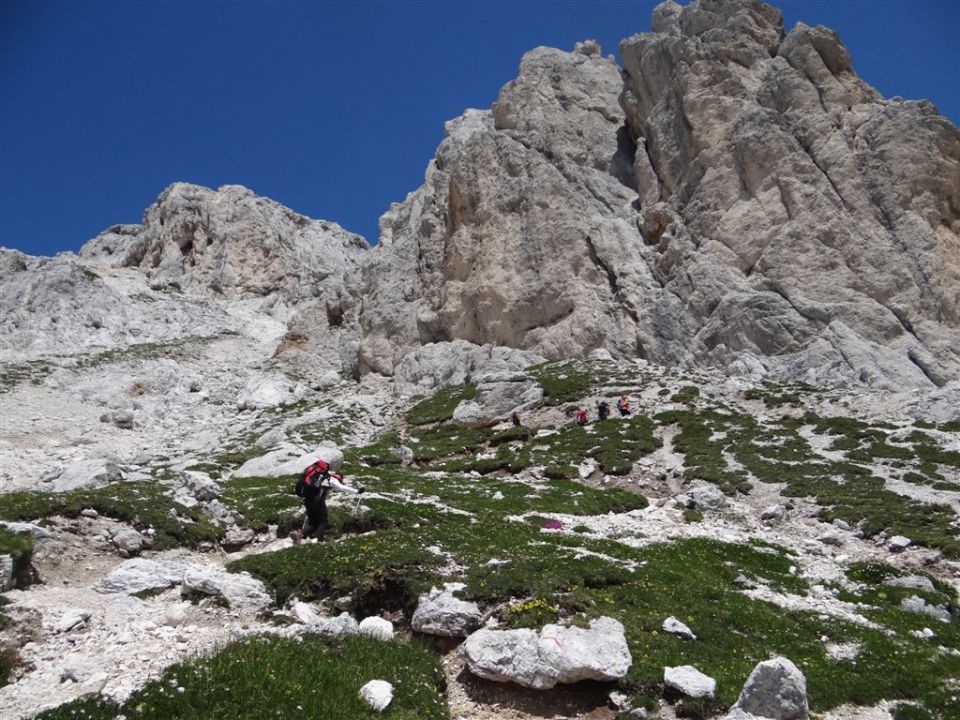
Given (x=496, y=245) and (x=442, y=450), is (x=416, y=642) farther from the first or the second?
(x=496, y=245)

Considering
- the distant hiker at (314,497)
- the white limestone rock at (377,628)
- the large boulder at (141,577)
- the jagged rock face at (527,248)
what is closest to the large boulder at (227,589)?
the large boulder at (141,577)

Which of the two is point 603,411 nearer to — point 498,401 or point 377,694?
point 498,401

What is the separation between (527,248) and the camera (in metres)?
75.2

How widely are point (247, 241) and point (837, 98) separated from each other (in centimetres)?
10468

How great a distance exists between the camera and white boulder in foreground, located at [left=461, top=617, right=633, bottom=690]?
12.1 metres

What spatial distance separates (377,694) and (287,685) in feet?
4.77

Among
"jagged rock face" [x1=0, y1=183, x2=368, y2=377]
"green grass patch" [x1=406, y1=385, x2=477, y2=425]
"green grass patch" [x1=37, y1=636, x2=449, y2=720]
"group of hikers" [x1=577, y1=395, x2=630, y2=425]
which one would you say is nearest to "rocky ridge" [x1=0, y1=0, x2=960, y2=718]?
"green grass patch" [x1=37, y1=636, x2=449, y2=720]

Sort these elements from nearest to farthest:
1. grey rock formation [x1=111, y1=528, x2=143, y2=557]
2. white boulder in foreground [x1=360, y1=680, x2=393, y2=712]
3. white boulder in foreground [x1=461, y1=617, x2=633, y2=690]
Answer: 1. white boulder in foreground [x1=360, y1=680, x2=393, y2=712]
2. white boulder in foreground [x1=461, y1=617, x2=633, y2=690]
3. grey rock formation [x1=111, y1=528, x2=143, y2=557]

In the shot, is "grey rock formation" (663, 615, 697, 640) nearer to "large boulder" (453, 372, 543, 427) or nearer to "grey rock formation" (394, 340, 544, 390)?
"large boulder" (453, 372, 543, 427)

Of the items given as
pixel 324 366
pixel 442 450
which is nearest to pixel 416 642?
pixel 442 450

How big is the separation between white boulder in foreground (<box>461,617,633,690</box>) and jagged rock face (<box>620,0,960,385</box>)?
4942 centimetres

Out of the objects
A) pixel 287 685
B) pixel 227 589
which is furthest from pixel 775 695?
pixel 227 589

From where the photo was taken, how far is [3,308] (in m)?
91.7

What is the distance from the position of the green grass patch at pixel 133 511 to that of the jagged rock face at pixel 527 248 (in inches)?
1984
